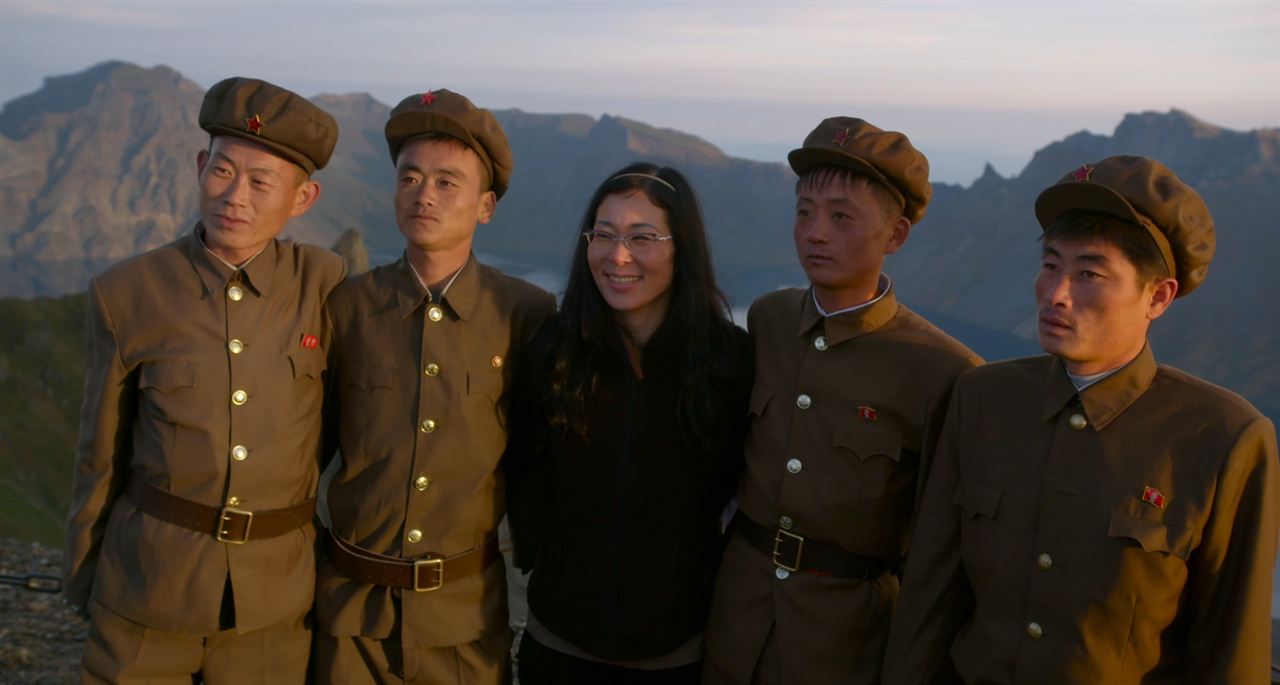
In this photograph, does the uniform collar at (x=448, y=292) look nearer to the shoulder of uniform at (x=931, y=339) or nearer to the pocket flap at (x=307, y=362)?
the pocket flap at (x=307, y=362)

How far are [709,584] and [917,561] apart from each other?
0.91m

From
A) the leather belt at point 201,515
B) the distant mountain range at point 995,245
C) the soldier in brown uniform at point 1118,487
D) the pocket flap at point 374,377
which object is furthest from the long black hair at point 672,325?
the distant mountain range at point 995,245

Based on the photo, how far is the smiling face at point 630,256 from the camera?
396 centimetres

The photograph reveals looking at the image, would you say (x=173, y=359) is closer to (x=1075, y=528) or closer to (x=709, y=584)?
(x=709, y=584)

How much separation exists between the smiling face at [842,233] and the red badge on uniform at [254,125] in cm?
214

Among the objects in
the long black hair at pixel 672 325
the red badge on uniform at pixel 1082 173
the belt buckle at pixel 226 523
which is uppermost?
the red badge on uniform at pixel 1082 173

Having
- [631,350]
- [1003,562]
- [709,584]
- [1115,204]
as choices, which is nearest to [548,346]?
[631,350]

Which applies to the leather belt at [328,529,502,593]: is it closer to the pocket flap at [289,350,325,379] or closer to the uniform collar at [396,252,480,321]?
the pocket flap at [289,350,325,379]

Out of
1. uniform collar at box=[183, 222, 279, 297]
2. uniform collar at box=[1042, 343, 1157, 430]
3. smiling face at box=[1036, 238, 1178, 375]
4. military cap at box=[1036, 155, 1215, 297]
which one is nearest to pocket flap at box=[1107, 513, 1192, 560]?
uniform collar at box=[1042, 343, 1157, 430]

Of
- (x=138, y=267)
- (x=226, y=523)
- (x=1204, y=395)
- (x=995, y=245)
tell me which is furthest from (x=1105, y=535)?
(x=995, y=245)

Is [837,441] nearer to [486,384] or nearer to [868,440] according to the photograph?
[868,440]

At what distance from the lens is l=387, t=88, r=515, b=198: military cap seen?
404 centimetres

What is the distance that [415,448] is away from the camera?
3932 mm

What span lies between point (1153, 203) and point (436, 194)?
2.64m
